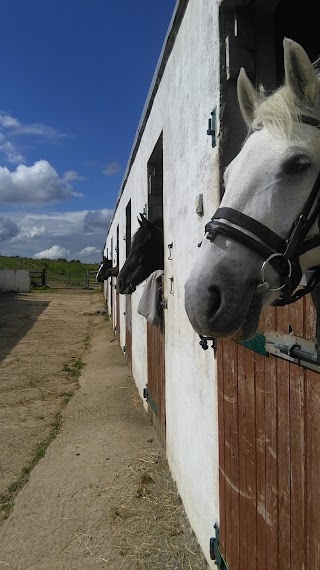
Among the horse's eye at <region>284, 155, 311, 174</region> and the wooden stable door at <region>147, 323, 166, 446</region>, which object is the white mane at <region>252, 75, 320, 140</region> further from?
the wooden stable door at <region>147, 323, 166, 446</region>

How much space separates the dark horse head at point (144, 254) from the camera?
5.21 meters

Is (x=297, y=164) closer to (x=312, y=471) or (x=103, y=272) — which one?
(x=312, y=471)

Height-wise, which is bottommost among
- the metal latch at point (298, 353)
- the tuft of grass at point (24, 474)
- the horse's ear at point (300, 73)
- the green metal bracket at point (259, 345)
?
the tuft of grass at point (24, 474)

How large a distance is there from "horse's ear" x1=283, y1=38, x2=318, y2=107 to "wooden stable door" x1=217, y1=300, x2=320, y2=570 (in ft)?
2.20

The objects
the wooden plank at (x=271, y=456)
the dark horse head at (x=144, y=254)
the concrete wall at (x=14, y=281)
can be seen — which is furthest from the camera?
the concrete wall at (x=14, y=281)

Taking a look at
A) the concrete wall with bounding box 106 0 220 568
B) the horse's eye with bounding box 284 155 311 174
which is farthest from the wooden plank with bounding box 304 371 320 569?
the concrete wall with bounding box 106 0 220 568

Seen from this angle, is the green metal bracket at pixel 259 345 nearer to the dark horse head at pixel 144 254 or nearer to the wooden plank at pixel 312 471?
the wooden plank at pixel 312 471

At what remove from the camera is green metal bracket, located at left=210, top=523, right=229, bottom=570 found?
2389 mm

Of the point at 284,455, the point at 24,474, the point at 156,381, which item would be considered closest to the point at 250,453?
the point at 284,455

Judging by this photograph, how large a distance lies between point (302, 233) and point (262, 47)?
5.36ft

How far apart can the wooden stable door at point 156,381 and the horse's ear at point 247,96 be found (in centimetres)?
301

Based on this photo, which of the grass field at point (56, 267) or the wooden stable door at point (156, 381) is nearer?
the wooden stable door at point (156, 381)

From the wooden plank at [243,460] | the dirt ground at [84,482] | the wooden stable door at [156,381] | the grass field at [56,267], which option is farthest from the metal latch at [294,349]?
the grass field at [56,267]

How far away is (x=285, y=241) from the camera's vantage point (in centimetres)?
125
